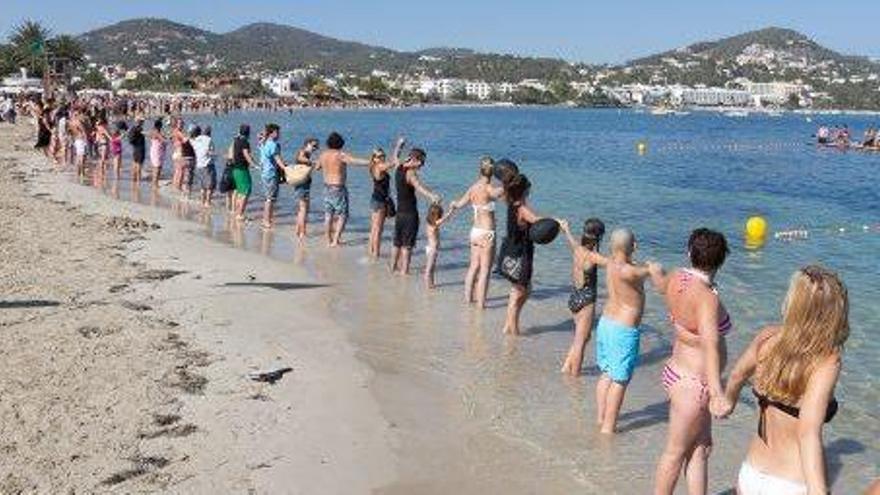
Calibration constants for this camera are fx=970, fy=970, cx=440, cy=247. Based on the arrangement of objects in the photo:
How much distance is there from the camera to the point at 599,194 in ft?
95.7

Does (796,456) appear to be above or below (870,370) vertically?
above

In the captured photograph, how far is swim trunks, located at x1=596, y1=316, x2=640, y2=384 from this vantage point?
661 centimetres

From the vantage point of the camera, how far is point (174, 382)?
24.7 ft

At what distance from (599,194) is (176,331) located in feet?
70.3

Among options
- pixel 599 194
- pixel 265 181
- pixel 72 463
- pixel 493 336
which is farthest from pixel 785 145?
pixel 72 463

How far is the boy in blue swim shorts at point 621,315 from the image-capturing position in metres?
6.56

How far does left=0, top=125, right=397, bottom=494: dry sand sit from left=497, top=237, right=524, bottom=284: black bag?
173 cm

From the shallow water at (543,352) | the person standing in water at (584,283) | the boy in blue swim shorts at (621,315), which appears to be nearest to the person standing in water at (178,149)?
the shallow water at (543,352)

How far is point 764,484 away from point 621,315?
9.70ft

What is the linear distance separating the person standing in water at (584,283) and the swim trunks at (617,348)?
1.00 m

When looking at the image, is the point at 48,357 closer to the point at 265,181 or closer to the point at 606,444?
the point at 606,444

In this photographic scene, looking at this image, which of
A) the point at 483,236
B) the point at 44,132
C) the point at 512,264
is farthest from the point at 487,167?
the point at 44,132

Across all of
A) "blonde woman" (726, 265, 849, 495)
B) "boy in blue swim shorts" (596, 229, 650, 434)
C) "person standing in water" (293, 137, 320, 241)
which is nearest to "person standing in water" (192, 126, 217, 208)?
"person standing in water" (293, 137, 320, 241)

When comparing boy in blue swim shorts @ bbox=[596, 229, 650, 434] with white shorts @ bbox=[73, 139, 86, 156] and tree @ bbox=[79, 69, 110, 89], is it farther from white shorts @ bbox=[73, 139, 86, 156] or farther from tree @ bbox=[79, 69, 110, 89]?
tree @ bbox=[79, 69, 110, 89]
